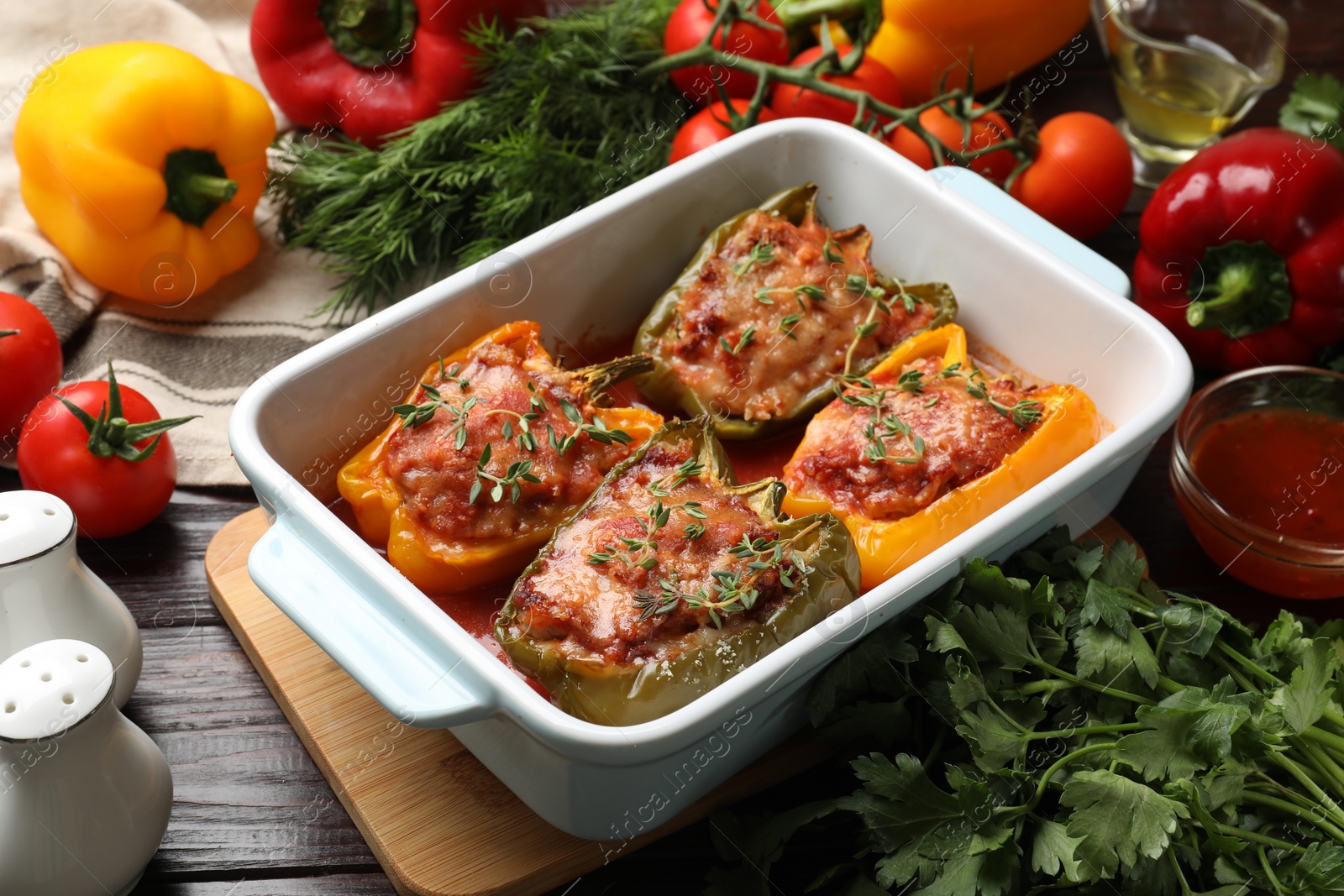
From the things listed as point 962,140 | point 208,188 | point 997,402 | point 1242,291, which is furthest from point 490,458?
point 1242,291

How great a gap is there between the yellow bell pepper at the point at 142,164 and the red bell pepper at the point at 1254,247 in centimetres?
258

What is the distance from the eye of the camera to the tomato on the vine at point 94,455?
274cm

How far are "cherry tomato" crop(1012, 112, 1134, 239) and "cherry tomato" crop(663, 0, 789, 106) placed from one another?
82 cm

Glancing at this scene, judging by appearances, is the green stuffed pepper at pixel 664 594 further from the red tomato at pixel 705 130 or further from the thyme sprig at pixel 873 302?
the red tomato at pixel 705 130

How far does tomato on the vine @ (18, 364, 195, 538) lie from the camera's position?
274cm

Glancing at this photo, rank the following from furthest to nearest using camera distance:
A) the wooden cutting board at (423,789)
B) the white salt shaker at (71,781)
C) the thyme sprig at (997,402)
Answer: the thyme sprig at (997,402)
the wooden cutting board at (423,789)
the white salt shaker at (71,781)

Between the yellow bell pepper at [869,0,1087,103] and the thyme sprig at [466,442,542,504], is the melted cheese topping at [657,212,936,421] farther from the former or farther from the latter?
the yellow bell pepper at [869,0,1087,103]

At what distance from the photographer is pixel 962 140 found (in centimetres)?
342

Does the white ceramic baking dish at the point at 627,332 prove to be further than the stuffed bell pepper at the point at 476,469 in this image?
No

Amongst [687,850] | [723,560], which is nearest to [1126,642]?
[723,560]

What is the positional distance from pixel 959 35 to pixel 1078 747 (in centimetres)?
237

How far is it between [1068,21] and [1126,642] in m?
2.36

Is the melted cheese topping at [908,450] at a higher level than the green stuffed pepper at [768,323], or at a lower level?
lower

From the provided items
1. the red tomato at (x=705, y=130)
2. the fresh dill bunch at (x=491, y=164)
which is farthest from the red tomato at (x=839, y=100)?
the fresh dill bunch at (x=491, y=164)
